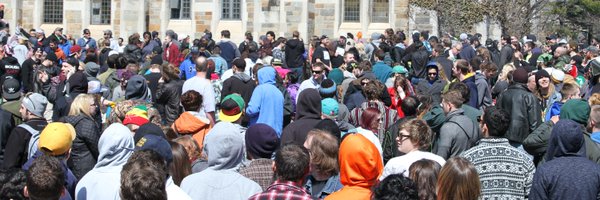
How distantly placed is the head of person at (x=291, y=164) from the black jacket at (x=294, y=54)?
14.5 meters

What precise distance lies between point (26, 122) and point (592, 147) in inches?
243

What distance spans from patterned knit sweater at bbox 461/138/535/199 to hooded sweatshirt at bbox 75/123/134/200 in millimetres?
3177

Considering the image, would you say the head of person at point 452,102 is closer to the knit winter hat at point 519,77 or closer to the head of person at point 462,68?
the knit winter hat at point 519,77

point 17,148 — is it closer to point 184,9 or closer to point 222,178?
point 222,178

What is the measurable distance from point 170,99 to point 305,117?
12.0 feet

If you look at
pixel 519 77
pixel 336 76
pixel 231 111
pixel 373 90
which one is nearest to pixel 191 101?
pixel 231 111

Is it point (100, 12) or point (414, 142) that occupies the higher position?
point (100, 12)

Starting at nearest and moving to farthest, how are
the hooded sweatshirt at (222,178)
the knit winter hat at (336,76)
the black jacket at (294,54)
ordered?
the hooded sweatshirt at (222,178)
the knit winter hat at (336,76)
the black jacket at (294,54)

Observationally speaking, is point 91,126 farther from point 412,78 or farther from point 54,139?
point 412,78

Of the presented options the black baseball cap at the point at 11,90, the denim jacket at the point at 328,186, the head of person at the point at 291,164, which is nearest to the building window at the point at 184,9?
the black baseball cap at the point at 11,90

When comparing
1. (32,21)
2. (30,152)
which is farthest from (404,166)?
(32,21)

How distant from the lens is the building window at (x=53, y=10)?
37.8 metres

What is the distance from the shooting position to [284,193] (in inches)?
306

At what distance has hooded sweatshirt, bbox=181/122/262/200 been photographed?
329 inches
